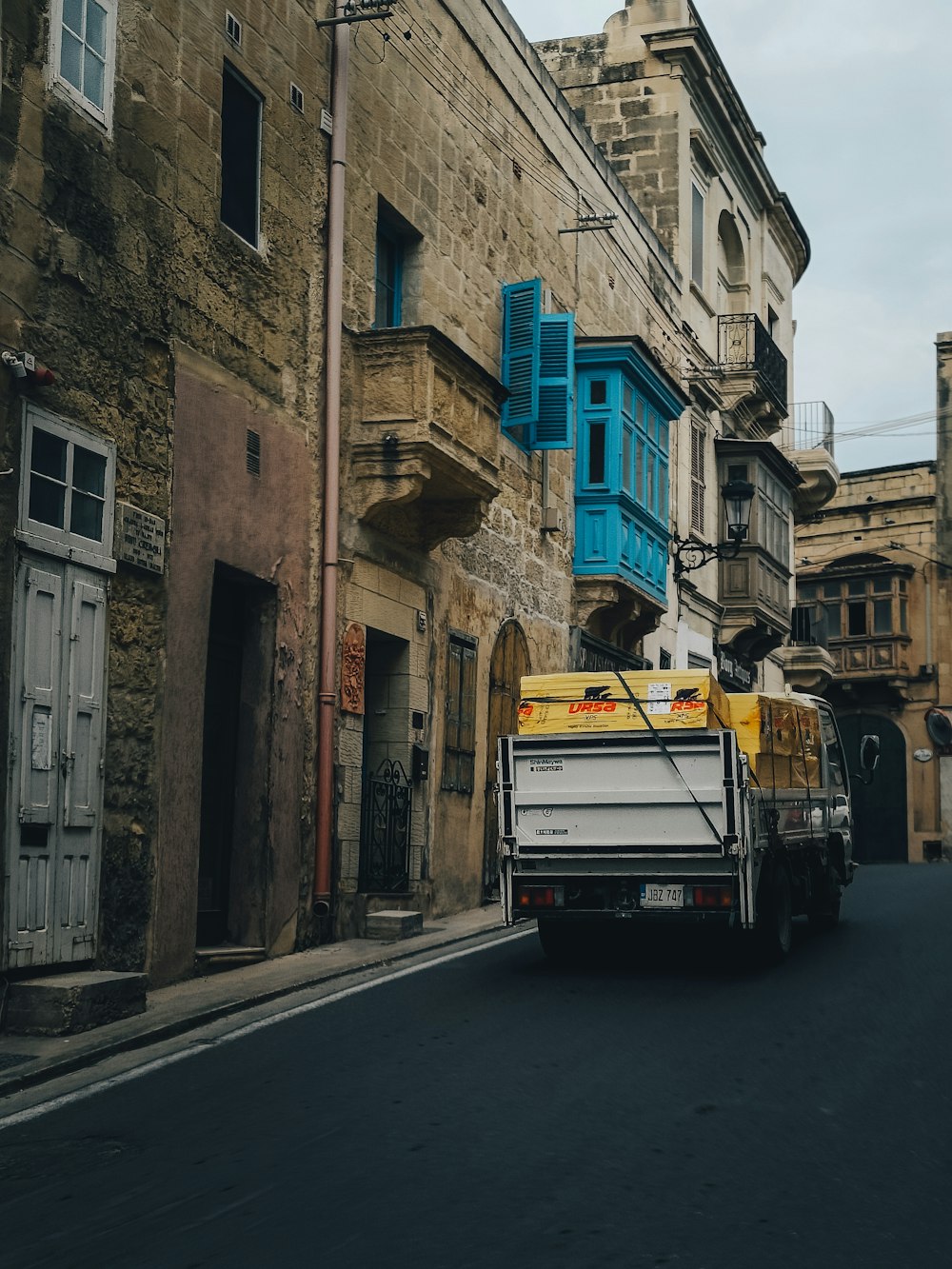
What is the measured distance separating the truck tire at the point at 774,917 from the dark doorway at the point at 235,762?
4.01m

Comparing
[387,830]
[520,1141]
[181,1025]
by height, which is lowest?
[520,1141]

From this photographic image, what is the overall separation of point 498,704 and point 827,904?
5.74 meters

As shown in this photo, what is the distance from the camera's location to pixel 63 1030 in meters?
9.02

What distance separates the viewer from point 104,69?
1111cm

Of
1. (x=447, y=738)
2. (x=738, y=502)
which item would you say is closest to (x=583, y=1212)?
(x=447, y=738)

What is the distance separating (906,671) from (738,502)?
22.6 metres

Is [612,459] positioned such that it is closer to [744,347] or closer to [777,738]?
[777,738]

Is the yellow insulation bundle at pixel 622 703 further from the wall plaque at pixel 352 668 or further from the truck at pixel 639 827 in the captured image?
A: the wall plaque at pixel 352 668

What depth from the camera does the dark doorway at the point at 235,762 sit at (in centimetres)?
1309

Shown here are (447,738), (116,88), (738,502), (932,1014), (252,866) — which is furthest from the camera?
(738,502)

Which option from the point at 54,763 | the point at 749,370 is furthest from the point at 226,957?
the point at 749,370

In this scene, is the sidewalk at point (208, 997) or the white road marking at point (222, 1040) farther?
the sidewalk at point (208, 997)

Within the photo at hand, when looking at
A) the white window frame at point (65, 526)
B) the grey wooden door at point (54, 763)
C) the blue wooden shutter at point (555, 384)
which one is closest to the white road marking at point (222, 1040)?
the grey wooden door at point (54, 763)

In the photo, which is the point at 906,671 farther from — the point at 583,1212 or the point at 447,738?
the point at 583,1212
